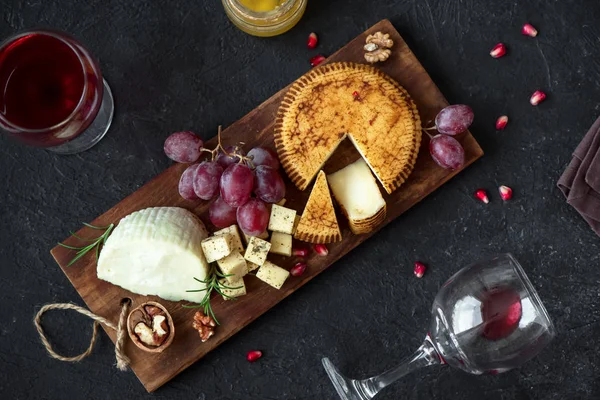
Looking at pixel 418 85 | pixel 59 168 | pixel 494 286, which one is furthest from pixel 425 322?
pixel 59 168

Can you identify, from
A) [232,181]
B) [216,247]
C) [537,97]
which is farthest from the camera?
[537,97]

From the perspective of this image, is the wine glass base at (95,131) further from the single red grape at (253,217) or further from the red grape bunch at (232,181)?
the single red grape at (253,217)

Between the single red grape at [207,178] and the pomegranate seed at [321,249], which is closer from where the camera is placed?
the single red grape at [207,178]

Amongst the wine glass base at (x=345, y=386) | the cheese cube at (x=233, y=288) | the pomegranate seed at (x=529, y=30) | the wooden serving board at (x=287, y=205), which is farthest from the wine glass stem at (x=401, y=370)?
the pomegranate seed at (x=529, y=30)

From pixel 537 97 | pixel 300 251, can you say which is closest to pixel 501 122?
pixel 537 97

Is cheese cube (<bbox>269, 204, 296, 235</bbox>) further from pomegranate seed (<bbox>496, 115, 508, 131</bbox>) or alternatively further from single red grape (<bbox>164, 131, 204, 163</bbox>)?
pomegranate seed (<bbox>496, 115, 508, 131</bbox>)

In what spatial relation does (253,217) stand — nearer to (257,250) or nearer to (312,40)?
(257,250)

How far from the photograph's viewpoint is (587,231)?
272cm

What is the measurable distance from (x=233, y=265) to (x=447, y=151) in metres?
0.90

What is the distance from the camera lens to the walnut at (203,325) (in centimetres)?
259

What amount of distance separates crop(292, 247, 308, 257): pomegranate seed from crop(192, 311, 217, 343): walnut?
1.34ft

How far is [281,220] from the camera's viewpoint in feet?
8.34

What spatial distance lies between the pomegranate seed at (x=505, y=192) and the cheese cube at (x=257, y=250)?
0.96 metres

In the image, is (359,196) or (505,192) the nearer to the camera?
(359,196)
